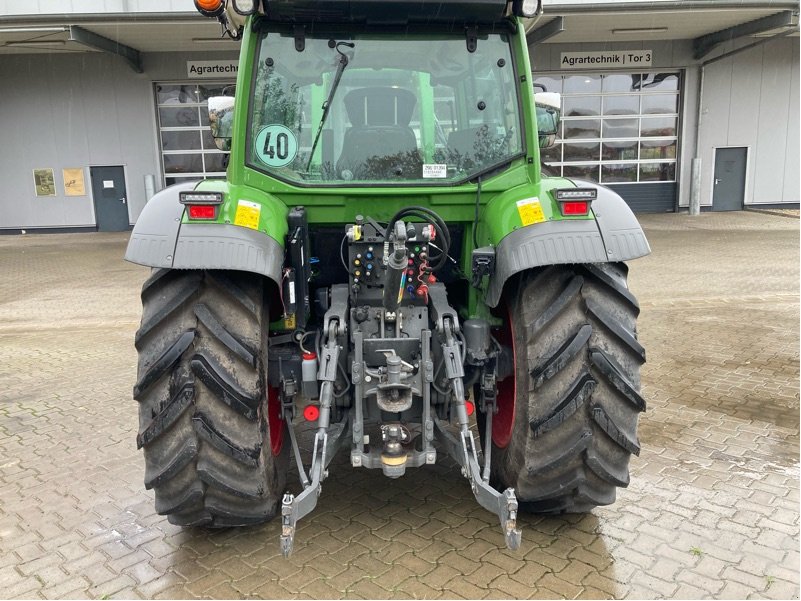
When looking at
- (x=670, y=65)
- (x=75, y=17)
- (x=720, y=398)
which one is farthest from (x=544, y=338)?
(x=670, y=65)

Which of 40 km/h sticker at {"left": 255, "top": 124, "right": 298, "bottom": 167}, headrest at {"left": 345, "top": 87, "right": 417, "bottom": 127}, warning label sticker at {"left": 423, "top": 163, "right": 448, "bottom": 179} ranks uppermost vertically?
headrest at {"left": 345, "top": 87, "right": 417, "bottom": 127}

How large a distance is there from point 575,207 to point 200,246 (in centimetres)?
165

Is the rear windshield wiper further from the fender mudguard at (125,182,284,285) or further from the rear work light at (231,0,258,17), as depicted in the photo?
the fender mudguard at (125,182,284,285)

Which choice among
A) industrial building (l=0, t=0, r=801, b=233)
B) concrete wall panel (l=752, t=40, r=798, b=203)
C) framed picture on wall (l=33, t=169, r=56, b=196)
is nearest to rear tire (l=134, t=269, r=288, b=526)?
industrial building (l=0, t=0, r=801, b=233)

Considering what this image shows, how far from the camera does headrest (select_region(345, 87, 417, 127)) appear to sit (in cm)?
→ 346

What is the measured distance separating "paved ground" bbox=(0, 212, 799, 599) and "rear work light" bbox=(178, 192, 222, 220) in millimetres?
1629

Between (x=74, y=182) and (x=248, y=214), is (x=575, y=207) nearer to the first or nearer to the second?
(x=248, y=214)

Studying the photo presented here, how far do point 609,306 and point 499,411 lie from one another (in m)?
0.95

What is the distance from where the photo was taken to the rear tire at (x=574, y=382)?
3.03m

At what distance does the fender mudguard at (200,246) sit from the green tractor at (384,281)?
0.01 meters

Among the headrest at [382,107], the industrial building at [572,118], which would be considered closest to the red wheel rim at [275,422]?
the headrest at [382,107]

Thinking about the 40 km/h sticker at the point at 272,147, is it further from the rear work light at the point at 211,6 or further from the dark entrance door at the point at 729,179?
the dark entrance door at the point at 729,179

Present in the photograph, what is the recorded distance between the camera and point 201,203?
297 cm

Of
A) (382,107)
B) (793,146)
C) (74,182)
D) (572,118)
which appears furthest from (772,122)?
(382,107)
